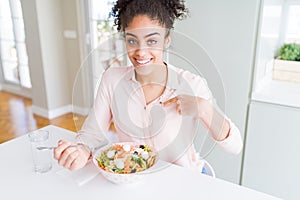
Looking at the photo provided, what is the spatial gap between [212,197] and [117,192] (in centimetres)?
26

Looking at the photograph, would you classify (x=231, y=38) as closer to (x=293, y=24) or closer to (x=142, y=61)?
(x=293, y=24)

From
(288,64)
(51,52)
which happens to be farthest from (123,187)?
(51,52)

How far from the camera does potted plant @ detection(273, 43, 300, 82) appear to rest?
1.68m

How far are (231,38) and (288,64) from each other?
18.7 inches

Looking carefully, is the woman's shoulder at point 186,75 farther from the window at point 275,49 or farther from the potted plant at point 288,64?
the potted plant at point 288,64

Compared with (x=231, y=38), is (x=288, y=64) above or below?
below

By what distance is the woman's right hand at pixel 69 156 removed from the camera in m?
0.82

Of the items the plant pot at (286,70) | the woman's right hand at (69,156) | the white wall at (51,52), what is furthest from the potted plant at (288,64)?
the white wall at (51,52)

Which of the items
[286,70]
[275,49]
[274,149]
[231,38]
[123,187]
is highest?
[231,38]

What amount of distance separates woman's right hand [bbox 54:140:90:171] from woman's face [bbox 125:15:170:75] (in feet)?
1.07

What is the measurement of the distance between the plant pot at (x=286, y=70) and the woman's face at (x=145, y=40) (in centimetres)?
115

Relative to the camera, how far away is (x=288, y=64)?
170 cm

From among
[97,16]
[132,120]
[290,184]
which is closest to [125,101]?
[132,120]

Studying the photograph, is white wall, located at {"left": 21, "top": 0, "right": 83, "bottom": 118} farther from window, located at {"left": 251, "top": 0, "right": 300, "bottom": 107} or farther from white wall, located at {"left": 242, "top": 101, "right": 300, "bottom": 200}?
white wall, located at {"left": 242, "top": 101, "right": 300, "bottom": 200}
